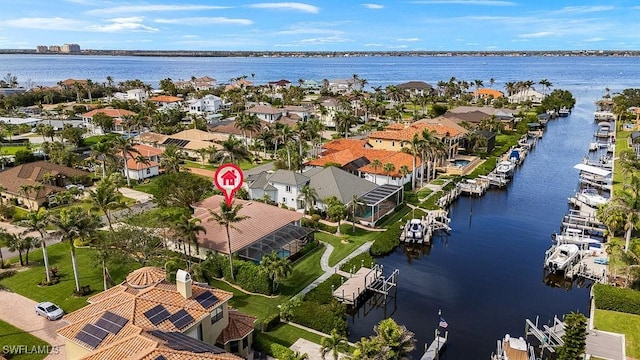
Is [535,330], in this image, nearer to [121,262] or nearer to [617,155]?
[121,262]

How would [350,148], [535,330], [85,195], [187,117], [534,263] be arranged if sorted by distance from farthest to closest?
[187,117]
[350,148]
[85,195]
[534,263]
[535,330]

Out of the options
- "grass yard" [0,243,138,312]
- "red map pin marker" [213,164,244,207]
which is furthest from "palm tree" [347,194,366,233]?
"grass yard" [0,243,138,312]

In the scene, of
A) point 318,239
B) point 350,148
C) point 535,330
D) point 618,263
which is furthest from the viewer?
point 350,148

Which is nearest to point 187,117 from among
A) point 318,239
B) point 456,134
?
point 456,134

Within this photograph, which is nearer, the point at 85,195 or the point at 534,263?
the point at 534,263

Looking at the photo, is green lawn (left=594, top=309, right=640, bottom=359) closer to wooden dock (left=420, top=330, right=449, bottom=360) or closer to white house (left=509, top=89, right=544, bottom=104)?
wooden dock (left=420, top=330, right=449, bottom=360)

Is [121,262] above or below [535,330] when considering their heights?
above

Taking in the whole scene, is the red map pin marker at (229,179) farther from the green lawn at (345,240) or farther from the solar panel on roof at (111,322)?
the solar panel on roof at (111,322)
